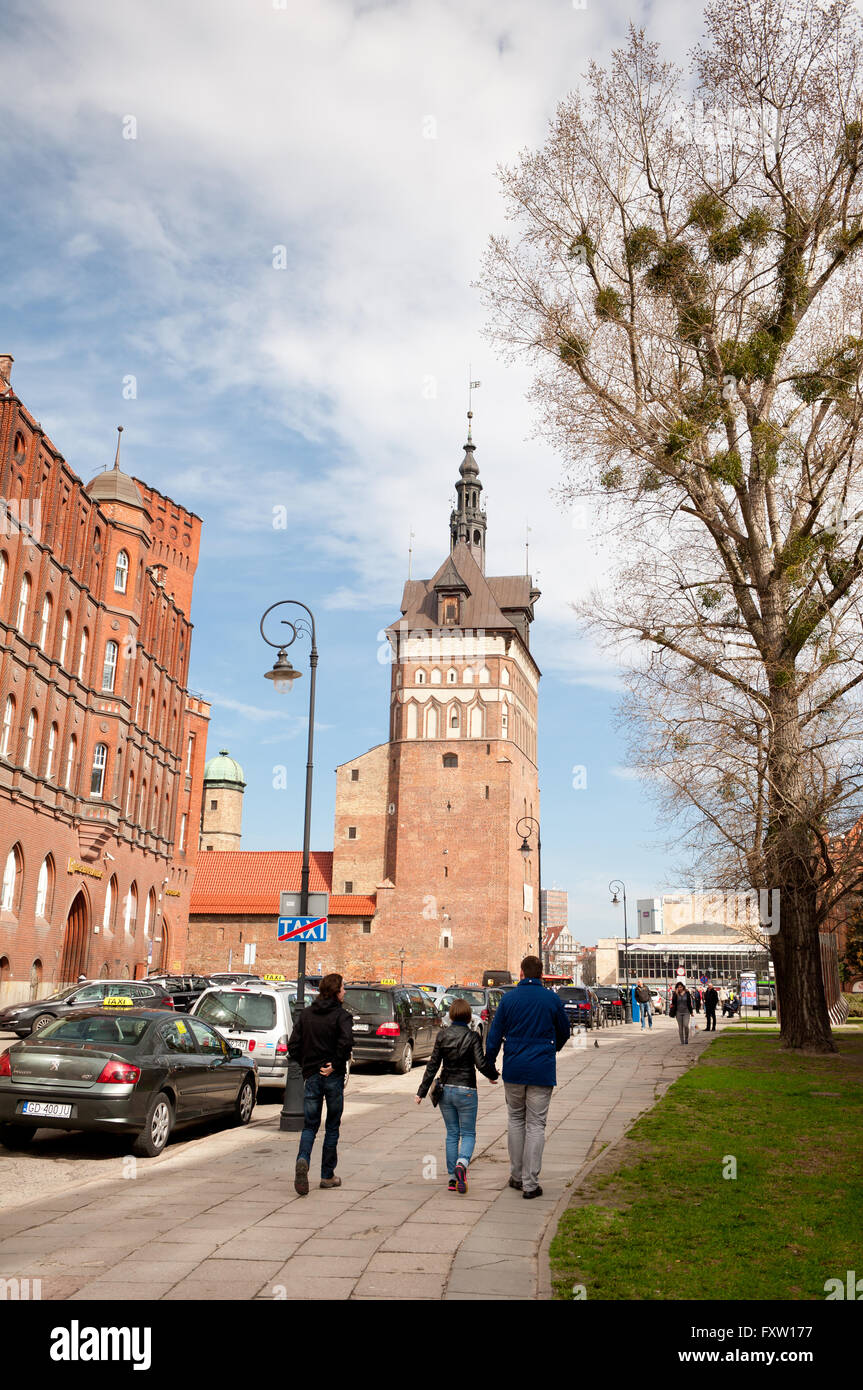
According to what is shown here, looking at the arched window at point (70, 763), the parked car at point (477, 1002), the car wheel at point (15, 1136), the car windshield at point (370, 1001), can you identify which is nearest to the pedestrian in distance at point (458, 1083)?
the car wheel at point (15, 1136)

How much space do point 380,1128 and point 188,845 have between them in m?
56.2

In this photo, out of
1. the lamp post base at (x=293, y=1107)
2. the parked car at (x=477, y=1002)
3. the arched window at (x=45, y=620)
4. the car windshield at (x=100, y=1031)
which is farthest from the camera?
the arched window at (x=45, y=620)

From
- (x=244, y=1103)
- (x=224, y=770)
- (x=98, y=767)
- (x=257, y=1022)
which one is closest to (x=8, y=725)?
(x=98, y=767)

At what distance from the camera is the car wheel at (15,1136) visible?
11.4 meters

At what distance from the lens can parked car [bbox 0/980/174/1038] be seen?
80.9 feet

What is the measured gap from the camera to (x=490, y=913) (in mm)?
63594

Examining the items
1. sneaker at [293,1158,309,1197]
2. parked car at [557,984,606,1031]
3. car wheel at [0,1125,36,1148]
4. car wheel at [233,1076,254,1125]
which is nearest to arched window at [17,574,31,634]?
parked car at [557,984,606,1031]

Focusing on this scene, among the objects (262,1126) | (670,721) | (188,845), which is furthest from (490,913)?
(262,1126)

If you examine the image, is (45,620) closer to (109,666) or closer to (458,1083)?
(109,666)

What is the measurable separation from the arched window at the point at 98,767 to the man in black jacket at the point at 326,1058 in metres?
35.7

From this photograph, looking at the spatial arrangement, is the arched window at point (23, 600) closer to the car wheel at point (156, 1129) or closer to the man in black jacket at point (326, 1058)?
the car wheel at point (156, 1129)

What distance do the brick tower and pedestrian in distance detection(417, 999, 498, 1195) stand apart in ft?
178

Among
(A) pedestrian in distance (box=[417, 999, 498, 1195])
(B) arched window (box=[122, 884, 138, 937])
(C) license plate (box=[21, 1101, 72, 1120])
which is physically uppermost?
(B) arched window (box=[122, 884, 138, 937])

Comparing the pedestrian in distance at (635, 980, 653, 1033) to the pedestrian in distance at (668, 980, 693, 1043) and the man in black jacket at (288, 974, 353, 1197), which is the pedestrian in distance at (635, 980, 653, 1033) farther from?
the man in black jacket at (288, 974, 353, 1197)
